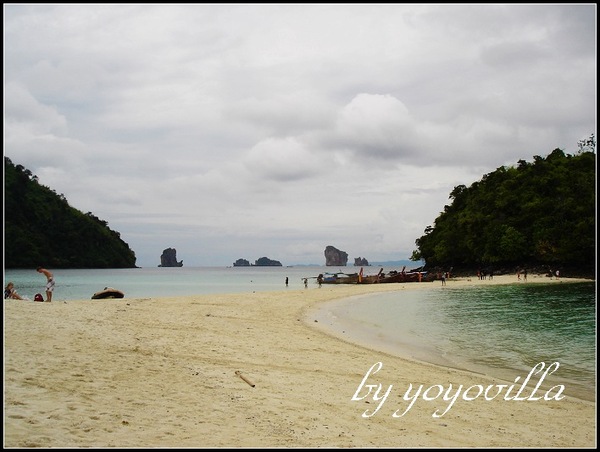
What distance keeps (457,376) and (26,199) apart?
153763 mm

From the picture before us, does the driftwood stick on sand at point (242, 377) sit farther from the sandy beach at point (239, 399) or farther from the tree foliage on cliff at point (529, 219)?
the tree foliage on cliff at point (529, 219)

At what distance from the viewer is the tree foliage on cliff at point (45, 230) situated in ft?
438

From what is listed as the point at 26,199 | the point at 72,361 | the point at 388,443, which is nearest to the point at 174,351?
the point at 72,361

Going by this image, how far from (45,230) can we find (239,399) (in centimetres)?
15574

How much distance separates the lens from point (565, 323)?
26688mm

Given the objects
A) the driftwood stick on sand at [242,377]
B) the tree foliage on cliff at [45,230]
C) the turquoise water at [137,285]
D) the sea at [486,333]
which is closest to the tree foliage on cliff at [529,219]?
the turquoise water at [137,285]

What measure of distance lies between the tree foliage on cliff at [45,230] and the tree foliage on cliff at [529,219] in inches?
4708

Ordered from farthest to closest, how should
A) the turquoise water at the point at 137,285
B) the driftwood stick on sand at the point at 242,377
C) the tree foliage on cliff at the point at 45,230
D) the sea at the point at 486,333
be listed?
the tree foliage on cliff at the point at 45,230
the turquoise water at the point at 137,285
the sea at the point at 486,333
the driftwood stick on sand at the point at 242,377

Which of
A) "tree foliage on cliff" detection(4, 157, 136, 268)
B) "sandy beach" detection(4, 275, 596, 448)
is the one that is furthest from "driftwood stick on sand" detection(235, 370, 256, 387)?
"tree foliage on cliff" detection(4, 157, 136, 268)

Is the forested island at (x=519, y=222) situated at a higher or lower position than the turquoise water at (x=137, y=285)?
higher

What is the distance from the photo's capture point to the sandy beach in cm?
715

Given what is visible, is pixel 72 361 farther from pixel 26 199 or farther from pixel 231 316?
pixel 26 199

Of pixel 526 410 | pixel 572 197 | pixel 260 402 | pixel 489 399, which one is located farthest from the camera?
pixel 572 197

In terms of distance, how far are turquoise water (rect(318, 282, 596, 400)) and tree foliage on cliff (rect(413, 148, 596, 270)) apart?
128 ft
